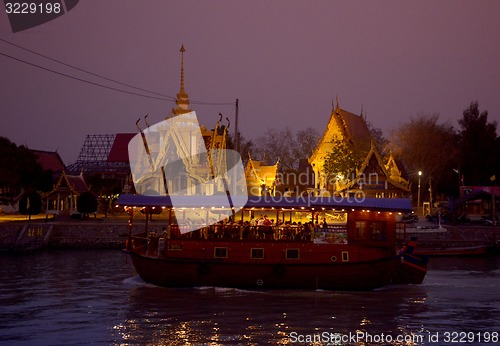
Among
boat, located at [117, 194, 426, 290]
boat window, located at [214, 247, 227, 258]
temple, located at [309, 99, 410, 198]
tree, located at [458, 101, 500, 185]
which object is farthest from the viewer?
tree, located at [458, 101, 500, 185]

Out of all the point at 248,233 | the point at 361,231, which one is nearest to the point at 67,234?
the point at 248,233

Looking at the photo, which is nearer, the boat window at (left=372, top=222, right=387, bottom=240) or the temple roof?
the boat window at (left=372, top=222, right=387, bottom=240)

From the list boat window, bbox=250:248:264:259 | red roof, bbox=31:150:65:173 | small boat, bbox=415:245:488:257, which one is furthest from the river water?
red roof, bbox=31:150:65:173

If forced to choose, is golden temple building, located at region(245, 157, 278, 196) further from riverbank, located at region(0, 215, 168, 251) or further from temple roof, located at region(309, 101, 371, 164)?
riverbank, located at region(0, 215, 168, 251)

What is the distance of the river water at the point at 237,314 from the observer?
779 inches

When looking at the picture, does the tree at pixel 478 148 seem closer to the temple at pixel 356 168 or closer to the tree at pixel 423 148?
the tree at pixel 423 148

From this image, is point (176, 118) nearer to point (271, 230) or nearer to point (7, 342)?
point (271, 230)

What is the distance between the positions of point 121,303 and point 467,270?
20540mm

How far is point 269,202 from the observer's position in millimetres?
28234

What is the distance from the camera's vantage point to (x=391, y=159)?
60688mm

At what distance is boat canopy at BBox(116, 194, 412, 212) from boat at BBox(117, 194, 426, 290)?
0.04 metres

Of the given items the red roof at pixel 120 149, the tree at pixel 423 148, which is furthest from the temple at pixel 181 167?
the red roof at pixel 120 149

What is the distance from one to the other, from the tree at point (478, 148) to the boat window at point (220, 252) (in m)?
55.3

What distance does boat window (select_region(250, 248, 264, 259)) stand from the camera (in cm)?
2794
